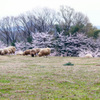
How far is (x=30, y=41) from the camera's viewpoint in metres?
43.7

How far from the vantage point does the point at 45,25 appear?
4919 cm

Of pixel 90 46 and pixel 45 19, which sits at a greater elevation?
pixel 45 19

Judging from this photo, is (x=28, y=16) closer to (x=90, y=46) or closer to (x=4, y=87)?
(x=90, y=46)

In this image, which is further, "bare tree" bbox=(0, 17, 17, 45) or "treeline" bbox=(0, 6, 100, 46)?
"bare tree" bbox=(0, 17, 17, 45)

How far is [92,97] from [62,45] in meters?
32.3

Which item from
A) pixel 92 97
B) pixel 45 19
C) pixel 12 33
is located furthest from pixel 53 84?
pixel 12 33

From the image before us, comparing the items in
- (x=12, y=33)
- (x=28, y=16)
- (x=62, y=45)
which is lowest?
(x=62, y=45)

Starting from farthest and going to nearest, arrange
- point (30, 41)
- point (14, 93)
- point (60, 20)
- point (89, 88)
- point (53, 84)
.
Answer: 1. point (60, 20)
2. point (30, 41)
3. point (53, 84)
4. point (89, 88)
5. point (14, 93)

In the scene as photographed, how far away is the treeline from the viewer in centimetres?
4047

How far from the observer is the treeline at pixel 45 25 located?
4047cm

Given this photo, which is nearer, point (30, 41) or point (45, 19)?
point (30, 41)

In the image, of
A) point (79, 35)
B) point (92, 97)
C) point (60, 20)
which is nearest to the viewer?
point (92, 97)

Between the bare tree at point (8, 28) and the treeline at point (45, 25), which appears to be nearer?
the treeline at point (45, 25)

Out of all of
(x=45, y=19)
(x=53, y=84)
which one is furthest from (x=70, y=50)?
(x=53, y=84)
